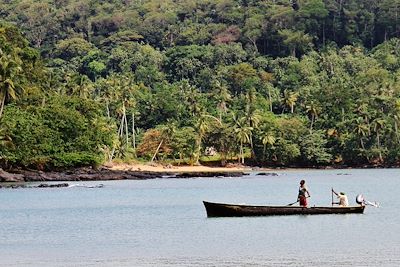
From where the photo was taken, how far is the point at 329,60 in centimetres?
17175

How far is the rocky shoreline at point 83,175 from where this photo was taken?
98000 millimetres

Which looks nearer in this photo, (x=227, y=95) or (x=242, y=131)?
(x=242, y=131)

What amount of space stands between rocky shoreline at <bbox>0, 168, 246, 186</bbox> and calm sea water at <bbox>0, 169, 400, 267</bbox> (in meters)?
23.8

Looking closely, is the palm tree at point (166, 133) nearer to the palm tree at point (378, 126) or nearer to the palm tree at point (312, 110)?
the palm tree at point (312, 110)

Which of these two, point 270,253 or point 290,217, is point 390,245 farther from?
point 290,217

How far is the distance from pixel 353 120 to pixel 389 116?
17.8 ft

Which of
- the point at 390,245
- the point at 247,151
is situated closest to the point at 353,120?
the point at 247,151

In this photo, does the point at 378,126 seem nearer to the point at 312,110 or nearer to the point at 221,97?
the point at 312,110

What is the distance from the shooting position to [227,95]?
150500 millimetres

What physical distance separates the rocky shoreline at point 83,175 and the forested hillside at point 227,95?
173 centimetres

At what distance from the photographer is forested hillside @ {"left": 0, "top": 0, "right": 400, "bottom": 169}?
109m

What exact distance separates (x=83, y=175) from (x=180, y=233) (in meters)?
60.1

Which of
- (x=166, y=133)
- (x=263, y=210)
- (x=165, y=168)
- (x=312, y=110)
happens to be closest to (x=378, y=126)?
(x=312, y=110)

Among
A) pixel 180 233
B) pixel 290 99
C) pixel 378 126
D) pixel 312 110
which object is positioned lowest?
pixel 180 233
